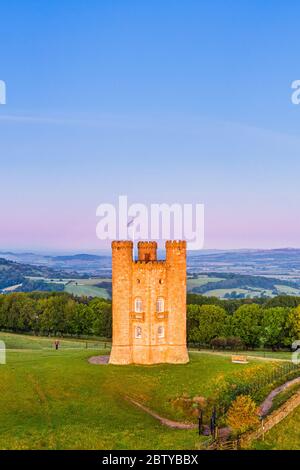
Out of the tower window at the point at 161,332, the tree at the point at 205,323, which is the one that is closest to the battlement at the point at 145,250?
the tower window at the point at 161,332

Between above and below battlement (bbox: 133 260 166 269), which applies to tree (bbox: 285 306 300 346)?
below

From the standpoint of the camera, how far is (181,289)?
5412cm

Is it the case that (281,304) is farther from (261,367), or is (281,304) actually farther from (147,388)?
(147,388)

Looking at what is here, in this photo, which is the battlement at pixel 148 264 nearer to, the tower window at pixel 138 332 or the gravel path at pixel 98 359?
the tower window at pixel 138 332

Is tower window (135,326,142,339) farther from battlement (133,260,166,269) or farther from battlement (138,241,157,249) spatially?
battlement (138,241,157,249)

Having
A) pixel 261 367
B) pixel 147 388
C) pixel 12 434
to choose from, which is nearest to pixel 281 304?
pixel 261 367

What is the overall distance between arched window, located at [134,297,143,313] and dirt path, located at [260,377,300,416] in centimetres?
1439

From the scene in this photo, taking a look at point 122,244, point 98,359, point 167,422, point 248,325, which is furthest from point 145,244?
point 248,325

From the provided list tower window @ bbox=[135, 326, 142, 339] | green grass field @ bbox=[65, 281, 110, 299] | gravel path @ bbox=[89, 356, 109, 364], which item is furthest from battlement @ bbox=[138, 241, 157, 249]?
green grass field @ bbox=[65, 281, 110, 299]

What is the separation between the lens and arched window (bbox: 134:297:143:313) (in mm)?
53459

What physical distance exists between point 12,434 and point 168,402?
14.1 meters

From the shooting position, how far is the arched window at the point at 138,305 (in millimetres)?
53459

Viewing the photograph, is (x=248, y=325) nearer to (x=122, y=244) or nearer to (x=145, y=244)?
(x=145, y=244)

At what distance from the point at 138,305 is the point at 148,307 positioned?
1.08 metres
